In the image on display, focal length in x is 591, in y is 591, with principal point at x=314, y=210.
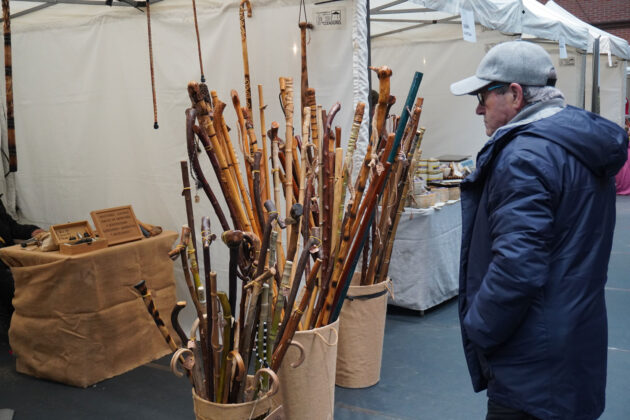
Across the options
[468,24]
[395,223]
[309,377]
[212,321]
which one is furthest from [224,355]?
[468,24]

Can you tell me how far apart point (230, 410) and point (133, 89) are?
2.26m

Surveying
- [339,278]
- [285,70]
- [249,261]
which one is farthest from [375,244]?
[249,261]

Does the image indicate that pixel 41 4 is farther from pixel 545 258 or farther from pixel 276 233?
pixel 545 258

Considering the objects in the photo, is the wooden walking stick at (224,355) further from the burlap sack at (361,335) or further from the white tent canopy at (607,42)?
the white tent canopy at (607,42)

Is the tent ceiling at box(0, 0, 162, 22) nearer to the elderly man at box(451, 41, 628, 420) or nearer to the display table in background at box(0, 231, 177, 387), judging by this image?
the display table in background at box(0, 231, 177, 387)

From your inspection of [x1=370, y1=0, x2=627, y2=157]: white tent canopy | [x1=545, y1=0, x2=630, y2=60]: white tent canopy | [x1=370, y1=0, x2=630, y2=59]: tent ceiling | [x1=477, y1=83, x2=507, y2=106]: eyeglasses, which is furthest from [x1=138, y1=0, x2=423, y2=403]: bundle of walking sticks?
[x1=545, y1=0, x2=630, y2=60]: white tent canopy

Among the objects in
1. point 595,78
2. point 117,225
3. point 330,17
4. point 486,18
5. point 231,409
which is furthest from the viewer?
point 595,78

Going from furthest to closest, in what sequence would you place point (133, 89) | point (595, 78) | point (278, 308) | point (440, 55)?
point (595, 78) < point (440, 55) < point (133, 89) < point (278, 308)

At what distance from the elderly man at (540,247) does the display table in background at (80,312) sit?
1.99 metres

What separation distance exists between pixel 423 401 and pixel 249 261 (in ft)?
4.46

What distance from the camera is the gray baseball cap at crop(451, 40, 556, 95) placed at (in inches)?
55.8

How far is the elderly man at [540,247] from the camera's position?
4.28 ft

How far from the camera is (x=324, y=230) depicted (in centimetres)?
215

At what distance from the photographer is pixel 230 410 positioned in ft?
5.19
